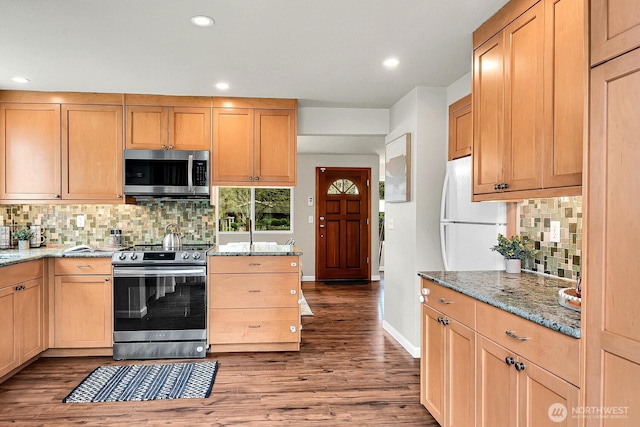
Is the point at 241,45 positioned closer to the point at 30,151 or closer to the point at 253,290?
the point at 253,290

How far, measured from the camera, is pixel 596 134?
127cm

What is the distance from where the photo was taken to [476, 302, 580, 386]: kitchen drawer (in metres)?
1.34

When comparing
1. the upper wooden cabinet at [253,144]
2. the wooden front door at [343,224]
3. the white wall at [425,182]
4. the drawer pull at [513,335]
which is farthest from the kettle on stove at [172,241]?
the wooden front door at [343,224]

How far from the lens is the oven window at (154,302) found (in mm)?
3555

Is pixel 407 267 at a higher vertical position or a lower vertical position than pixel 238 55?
lower

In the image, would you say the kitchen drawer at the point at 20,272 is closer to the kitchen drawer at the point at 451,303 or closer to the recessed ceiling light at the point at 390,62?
the kitchen drawer at the point at 451,303

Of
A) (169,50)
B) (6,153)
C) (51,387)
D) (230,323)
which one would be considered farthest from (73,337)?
(169,50)

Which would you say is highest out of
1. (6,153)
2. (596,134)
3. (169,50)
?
(169,50)

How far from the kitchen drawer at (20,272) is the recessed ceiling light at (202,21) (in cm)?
216

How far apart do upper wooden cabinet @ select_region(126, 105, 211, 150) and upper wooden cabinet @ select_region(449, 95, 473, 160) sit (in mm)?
2228

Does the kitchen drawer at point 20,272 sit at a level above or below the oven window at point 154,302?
above

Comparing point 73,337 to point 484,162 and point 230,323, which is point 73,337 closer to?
point 230,323

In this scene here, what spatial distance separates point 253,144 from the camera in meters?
4.04

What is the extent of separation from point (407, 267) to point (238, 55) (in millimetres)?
2311
